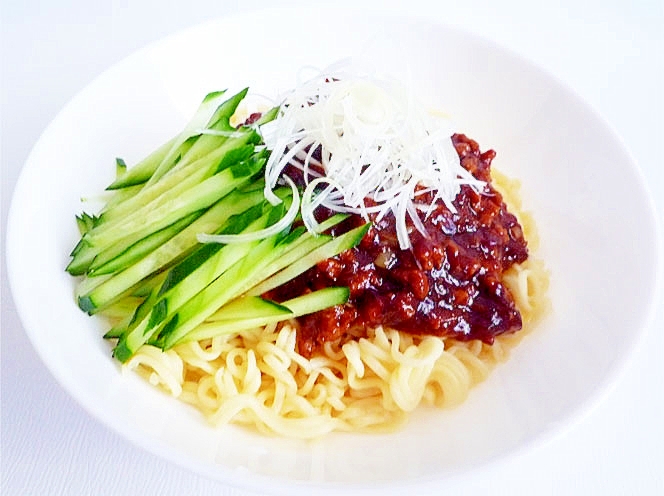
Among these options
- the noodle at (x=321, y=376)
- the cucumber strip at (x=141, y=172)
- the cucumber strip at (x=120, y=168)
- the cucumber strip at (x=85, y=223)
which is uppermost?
the cucumber strip at (x=141, y=172)

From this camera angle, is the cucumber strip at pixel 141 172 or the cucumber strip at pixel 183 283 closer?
the cucumber strip at pixel 183 283

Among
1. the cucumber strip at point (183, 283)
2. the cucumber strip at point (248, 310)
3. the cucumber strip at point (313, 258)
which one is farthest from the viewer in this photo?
the cucumber strip at point (313, 258)

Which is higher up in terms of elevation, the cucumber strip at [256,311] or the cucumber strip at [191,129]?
the cucumber strip at [191,129]

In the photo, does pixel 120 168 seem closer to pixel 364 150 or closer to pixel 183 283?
pixel 183 283

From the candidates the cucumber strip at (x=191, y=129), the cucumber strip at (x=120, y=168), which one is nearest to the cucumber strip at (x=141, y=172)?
the cucumber strip at (x=191, y=129)

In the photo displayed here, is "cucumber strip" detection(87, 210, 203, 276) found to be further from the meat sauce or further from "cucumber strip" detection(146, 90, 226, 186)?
the meat sauce

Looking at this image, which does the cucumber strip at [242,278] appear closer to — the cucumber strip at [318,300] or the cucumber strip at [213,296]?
the cucumber strip at [213,296]
